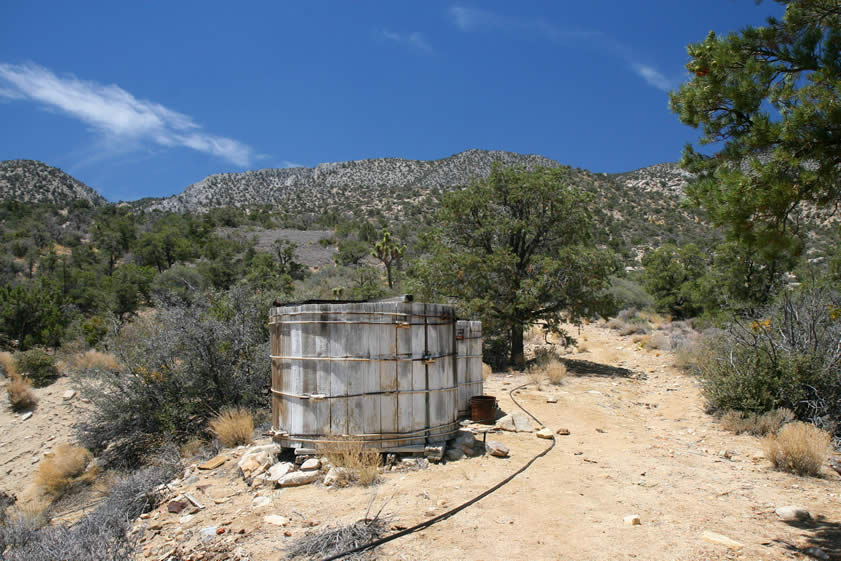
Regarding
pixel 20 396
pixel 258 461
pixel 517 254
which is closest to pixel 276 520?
pixel 258 461

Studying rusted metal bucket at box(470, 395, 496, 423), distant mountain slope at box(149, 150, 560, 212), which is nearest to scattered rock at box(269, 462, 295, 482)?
rusted metal bucket at box(470, 395, 496, 423)

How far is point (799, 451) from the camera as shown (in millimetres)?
7418

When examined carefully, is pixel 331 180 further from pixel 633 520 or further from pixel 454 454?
pixel 633 520

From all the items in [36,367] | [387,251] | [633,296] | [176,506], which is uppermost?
[387,251]

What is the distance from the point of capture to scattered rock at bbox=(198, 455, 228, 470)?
8.73 metres

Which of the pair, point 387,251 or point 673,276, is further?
point 387,251

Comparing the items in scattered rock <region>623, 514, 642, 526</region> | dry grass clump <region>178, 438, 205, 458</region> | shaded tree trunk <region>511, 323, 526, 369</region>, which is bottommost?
dry grass clump <region>178, 438, 205, 458</region>

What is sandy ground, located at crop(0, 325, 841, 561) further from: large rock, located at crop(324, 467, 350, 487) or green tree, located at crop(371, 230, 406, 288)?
green tree, located at crop(371, 230, 406, 288)

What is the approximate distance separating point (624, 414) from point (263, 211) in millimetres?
62754

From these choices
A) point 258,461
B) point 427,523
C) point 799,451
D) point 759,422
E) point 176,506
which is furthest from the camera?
point 759,422

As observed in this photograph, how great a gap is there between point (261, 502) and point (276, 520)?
0.78 m

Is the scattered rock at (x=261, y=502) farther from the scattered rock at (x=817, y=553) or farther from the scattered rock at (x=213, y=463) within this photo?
the scattered rock at (x=817, y=553)

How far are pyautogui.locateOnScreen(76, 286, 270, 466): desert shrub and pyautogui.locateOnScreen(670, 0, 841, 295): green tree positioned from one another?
10235mm

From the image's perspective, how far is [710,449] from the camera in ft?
29.7
